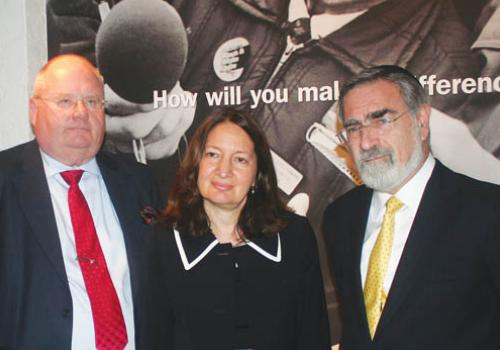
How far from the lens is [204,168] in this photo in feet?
7.07

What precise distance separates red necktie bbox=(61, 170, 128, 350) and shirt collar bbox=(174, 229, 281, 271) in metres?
0.33

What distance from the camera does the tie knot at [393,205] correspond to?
2.06m

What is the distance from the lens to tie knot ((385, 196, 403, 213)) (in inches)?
80.9

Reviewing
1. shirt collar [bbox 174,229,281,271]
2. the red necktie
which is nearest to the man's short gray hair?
shirt collar [bbox 174,229,281,271]

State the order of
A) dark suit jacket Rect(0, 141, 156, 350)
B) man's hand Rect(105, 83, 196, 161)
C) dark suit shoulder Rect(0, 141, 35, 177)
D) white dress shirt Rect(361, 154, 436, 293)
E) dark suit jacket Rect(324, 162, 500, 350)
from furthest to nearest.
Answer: man's hand Rect(105, 83, 196, 161) < dark suit shoulder Rect(0, 141, 35, 177) < dark suit jacket Rect(0, 141, 156, 350) < white dress shirt Rect(361, 154, 436, 293) < dark suit jacket Rect(324, 162, 500, 350)

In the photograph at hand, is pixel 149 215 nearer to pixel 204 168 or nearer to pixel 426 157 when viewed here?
pixel 204 168

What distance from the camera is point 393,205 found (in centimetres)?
207

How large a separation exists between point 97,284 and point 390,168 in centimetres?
115

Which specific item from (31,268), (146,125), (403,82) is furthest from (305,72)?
(31,268)

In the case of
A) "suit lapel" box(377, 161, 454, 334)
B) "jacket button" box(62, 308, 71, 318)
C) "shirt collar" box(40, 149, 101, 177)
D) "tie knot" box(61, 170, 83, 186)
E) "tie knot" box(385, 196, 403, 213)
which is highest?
"shirt collar" box(40, 149, 101, 177)

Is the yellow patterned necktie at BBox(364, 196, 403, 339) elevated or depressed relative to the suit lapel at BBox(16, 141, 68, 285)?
depressed

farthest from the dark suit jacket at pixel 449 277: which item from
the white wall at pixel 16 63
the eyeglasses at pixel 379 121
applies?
the white wall at pixel 16 63

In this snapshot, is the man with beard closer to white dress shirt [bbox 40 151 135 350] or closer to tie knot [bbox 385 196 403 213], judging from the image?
tie knot [bbox 385 196 403 213]

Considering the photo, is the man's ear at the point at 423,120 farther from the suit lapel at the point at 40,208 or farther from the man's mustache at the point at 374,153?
the suit lapel at the point at 40,208
